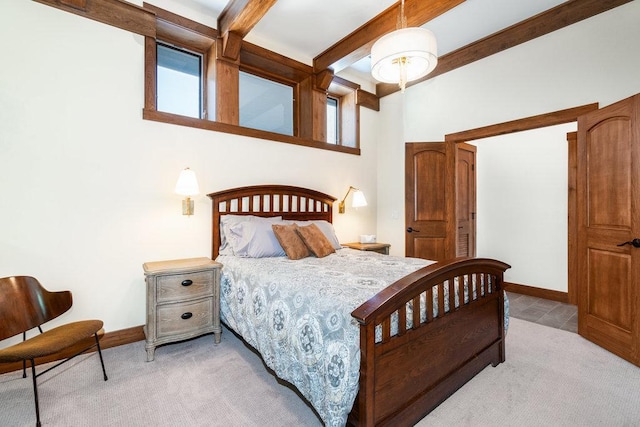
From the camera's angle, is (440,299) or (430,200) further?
→ (430,200)

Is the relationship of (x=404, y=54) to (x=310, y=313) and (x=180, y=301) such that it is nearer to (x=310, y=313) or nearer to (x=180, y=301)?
(x=310, y=313)

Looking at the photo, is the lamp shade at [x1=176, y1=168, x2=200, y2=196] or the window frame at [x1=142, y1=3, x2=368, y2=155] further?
the window frame at [x1=142, y1=3, x2=368, y2=155]

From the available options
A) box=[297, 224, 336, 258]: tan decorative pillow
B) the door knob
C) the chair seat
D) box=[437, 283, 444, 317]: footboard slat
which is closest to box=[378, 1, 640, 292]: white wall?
the door knob

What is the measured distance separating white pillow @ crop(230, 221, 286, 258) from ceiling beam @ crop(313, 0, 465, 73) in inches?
91.4

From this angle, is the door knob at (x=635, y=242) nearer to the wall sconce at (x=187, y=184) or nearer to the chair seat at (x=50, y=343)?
the wall sconce at (x=187, y=184)

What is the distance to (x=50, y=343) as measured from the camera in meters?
1.76

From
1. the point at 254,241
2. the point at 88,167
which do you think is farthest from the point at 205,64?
the point at 254,241

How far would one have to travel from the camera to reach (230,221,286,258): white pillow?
2.91m

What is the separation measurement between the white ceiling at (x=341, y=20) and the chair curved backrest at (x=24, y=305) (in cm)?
289

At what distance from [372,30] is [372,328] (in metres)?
3.17

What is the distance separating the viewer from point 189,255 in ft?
9.93

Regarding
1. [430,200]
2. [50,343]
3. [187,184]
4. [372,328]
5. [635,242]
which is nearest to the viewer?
[372,328]

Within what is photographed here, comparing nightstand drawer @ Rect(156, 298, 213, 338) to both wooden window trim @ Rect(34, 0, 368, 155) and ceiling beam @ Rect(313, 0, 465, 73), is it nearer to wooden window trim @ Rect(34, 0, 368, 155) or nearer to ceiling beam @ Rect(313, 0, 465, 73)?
wooden window trim @ Rect(34, 0, 368, 155)

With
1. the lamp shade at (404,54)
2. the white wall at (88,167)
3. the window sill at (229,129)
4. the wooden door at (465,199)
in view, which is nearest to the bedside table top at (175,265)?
the white wall at (88,167)
